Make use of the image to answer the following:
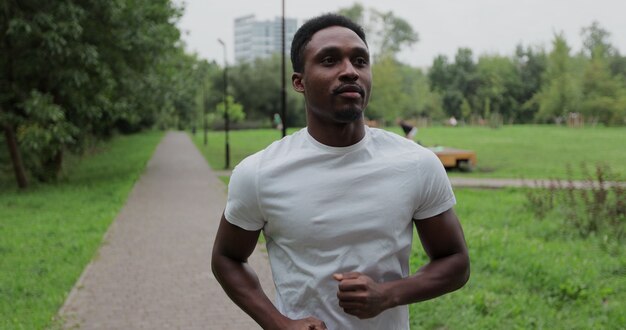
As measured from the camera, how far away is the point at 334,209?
168cm

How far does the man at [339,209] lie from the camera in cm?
169

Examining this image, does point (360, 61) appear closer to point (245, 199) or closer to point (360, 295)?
point (245, 199)

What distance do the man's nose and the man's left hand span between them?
526 millimetres

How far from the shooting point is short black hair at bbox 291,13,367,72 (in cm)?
184

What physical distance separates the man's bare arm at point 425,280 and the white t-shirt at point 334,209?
55 millimetres

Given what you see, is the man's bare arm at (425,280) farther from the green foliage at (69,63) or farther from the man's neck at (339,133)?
the green foliage at (69,63)

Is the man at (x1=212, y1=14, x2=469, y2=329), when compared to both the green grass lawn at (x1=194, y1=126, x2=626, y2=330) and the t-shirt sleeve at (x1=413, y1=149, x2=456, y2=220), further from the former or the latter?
the green grass lawn at (x1=194, y1=126, x2=626, y2=330)

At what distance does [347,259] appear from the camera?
5.56 ft

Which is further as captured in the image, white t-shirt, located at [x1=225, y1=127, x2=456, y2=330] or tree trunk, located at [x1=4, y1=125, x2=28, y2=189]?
tree trunk, located at [x1=4, y1=125, x2=28, y2=189]

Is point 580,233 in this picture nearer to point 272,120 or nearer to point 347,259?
point 347,259

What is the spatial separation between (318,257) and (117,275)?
6.36 meters

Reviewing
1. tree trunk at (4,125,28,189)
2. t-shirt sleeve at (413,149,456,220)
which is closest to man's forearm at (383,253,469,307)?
t-shirt sleeve at (413,149,456,220)

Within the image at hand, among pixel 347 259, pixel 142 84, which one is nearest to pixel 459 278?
pixel 347 259

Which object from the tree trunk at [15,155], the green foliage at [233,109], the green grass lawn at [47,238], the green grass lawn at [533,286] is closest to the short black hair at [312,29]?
the green grass lawn at [533,286]
